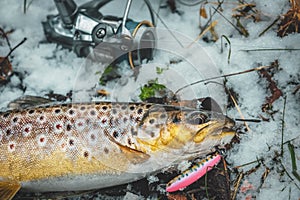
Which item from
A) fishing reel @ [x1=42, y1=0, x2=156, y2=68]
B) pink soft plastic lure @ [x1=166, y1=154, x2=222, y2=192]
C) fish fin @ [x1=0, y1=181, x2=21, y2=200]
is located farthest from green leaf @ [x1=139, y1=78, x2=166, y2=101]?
fish fin @ [x1=0, y1=181, x2=21, y2=200]

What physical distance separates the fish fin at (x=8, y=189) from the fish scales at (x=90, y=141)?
0.04m

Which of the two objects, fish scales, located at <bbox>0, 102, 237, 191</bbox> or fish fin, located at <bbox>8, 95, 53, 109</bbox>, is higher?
fish fin, located at <bbox>8, 95, 53, 109</bbox>

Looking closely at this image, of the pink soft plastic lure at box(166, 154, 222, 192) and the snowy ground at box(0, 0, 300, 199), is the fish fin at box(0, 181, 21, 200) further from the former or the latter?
the pink soft plastic lure at box(166, 154, 222, 192)

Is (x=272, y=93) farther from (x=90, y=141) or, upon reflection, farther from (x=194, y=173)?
(x=90, y=141)

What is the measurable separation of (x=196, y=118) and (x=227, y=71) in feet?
2.78

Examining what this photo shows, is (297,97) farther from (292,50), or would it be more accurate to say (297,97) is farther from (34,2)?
(34,2)

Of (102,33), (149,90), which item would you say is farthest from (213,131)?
(102,33)

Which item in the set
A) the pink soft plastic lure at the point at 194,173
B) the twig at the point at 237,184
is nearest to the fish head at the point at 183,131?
the pink soft plastic lure at the point at 194,173

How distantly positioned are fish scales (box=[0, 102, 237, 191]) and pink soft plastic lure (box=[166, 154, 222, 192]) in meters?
0.24

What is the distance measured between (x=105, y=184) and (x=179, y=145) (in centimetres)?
58

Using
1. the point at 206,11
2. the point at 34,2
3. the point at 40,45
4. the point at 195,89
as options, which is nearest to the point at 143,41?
the point at 195,89

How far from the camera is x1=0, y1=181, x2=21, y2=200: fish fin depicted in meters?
2.71

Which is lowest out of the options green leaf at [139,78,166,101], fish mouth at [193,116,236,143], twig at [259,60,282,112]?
fish mouth at [193,116,236,143]

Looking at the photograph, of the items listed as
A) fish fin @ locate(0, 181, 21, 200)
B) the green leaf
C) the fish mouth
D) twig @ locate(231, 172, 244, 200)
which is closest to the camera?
the fish mouth
